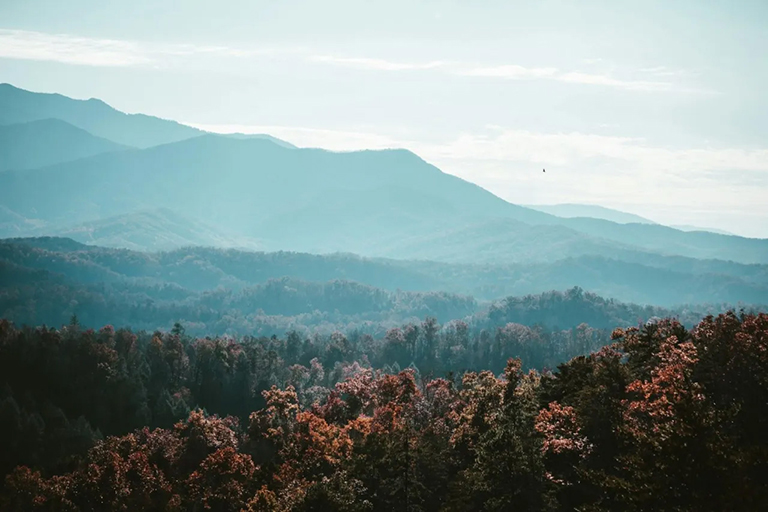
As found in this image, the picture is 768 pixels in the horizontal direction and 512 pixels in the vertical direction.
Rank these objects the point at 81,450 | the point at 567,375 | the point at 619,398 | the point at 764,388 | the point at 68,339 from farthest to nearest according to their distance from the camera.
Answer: the point at 68,339 < the point at 81,450 < the point at 567,375 < the point at 619,398 < the point at 764,388

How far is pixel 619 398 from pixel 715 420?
57.1ft

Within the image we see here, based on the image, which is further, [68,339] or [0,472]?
[68,339]

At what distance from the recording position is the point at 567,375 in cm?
6944

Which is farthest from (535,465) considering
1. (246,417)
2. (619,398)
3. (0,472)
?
(246,417)

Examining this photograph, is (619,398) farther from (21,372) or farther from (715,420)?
(21,372)

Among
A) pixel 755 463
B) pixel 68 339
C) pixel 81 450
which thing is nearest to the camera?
pixel 755 463

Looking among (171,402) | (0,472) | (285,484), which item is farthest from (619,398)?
(171,402)

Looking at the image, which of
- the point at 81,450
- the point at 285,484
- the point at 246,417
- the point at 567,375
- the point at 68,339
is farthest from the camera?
the point at 246,417

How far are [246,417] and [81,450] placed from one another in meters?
52.8

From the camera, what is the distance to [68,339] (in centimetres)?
14538

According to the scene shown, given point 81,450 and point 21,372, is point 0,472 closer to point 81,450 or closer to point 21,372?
point 81,450

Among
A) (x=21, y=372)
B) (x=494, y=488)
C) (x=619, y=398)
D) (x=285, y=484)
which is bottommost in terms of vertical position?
(x=21, y=372)

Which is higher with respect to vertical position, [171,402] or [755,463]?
[755,463]

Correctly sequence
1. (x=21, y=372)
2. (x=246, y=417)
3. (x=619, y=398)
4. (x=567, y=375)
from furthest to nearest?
(x=246, y=417)
(x=21, y=372)
(x=567, y=375)
(x=619, y=398)
